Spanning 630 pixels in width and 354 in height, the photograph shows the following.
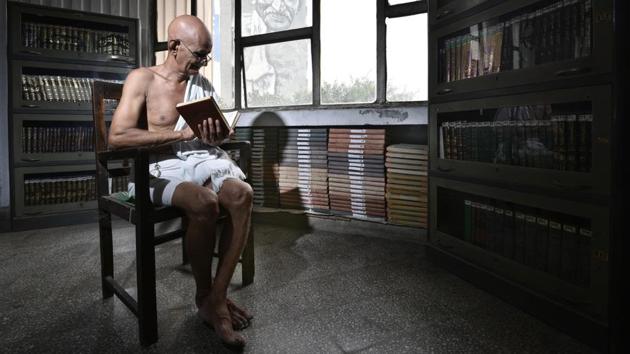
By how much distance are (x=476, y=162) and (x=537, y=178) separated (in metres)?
0.38

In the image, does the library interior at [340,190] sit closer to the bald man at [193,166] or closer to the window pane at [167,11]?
the bald man at [193,166]

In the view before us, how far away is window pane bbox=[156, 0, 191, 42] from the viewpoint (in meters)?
4.21

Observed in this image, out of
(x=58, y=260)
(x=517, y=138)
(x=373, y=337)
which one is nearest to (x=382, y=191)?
(x=517, y=138)

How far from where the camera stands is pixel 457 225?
2.31 meters

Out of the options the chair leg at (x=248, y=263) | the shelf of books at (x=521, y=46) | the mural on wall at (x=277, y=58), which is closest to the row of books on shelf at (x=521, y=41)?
the shelf of books at (x=521, y=46)

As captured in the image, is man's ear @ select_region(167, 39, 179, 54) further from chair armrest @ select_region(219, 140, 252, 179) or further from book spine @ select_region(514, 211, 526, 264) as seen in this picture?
book spine @ select_region(514, 211, 526, 264)

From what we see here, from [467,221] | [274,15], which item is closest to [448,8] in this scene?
[467,221]

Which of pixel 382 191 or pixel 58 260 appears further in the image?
pixel 382 191

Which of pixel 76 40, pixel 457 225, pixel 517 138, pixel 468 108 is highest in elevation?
pixel 76 40

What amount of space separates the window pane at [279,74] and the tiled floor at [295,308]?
158 cm

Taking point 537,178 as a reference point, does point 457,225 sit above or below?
below

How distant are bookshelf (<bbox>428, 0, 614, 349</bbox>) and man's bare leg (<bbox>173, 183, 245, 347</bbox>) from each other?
1301mm

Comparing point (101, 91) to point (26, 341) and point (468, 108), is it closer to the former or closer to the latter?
point (26, 341)

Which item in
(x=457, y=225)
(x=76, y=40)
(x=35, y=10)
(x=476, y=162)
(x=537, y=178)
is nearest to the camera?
(x=537, y=178)
